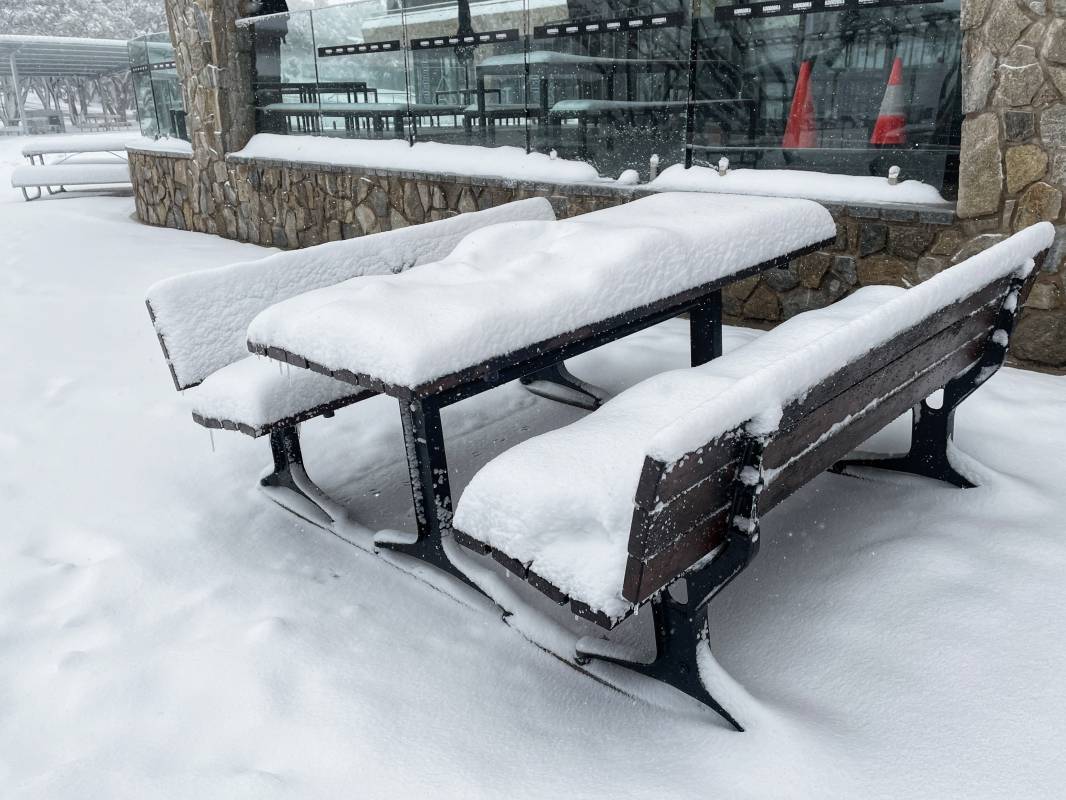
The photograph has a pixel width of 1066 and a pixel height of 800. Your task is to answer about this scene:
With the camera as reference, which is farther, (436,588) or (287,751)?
(436,588)

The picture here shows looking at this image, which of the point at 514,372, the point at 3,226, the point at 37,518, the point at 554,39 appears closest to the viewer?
the point at 514,372

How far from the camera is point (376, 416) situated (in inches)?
150

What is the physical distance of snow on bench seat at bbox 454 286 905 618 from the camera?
1701 millimetres

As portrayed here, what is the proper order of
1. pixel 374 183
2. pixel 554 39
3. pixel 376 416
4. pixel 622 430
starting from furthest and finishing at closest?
pixel 374 183, pixel 554 39, pixel 376 416, pixel 622 430

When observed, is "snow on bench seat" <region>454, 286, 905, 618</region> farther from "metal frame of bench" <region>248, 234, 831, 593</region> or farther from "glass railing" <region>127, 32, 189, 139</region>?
"glass railing" <region>127, 32, 189, 139</region>

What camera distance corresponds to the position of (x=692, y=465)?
1.49 metres

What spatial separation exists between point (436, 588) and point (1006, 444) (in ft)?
7.13

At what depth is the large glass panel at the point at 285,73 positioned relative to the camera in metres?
7.16

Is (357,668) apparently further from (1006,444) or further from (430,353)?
(1006,444)

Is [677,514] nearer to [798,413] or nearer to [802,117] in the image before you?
[798,413]

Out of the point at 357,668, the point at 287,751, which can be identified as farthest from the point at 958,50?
the point at 287,751

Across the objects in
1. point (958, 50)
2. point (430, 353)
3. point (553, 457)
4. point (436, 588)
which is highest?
point (958, 50)

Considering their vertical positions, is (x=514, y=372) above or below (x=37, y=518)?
above

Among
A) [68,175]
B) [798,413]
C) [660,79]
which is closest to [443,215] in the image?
[660,79]
